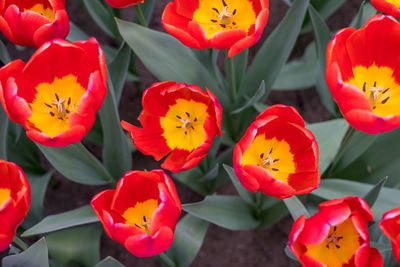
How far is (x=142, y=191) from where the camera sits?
3.91 ft

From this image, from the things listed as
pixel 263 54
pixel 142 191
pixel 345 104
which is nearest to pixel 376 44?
pixel 345 104

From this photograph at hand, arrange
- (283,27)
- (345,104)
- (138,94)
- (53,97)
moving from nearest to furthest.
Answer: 1. (345,104)
2. (53,97)
3. (283,27)
4. (138,94)

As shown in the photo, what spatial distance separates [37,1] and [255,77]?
71cm

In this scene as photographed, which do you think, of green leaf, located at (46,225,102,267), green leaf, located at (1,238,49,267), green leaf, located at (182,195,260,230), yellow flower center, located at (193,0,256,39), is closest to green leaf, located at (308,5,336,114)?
yellow flower center, located at (193,0,256,39)

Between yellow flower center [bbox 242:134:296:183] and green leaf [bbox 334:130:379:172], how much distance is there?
0.26 meters

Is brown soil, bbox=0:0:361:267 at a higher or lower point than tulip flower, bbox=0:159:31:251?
lower

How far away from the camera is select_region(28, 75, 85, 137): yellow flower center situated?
1.27m

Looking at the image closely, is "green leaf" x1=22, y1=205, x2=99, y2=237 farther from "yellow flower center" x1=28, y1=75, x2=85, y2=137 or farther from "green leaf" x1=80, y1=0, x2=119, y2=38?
"green leaf" x1=80, y1=0, x2=119, y2=38

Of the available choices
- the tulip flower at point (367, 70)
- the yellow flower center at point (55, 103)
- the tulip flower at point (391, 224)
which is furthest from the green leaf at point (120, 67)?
the tulip flower at point (391, 224)

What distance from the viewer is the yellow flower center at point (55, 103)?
4.15 feet

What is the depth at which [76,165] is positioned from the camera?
1.45m

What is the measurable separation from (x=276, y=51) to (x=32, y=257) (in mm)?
923

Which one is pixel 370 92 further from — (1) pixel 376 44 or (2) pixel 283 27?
(2) pixel 283 27

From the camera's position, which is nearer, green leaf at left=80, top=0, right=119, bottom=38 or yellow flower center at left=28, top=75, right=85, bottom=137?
yellow flower center at left=28, top=75, right=85, bottom=137
